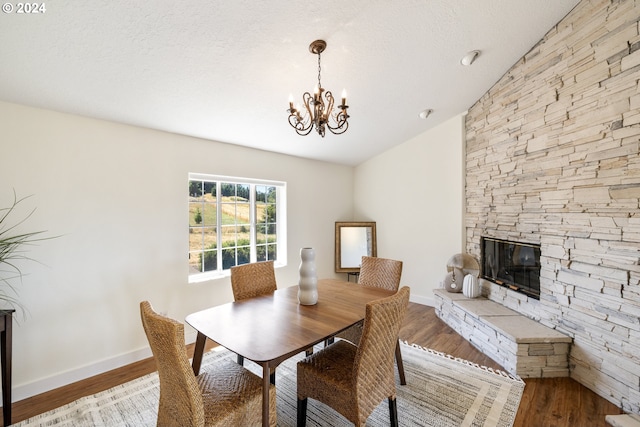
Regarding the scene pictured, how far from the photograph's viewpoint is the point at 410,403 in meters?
2.03

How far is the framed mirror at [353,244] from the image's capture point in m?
4.63

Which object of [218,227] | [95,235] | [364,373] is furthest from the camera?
[218,227]

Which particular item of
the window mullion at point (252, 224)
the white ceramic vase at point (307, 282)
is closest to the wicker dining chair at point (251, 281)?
the white ceramic vase at point (307, 282)

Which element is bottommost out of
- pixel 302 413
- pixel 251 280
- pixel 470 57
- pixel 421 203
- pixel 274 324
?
pixel 302 413

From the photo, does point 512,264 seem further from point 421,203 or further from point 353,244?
point 353,244

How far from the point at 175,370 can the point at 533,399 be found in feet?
8.13

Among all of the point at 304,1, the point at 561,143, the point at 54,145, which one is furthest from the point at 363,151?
the point at 54,145

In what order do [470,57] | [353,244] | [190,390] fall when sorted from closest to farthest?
[190,390] < [470,57] < [353,244]

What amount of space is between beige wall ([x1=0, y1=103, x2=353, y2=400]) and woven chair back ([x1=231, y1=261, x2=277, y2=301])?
92cm

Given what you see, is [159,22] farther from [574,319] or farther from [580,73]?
[574,319]

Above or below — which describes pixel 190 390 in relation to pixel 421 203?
below

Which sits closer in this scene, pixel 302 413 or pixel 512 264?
pixel 302 413

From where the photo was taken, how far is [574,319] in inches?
91.0

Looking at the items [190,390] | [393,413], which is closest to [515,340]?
[393,413]
